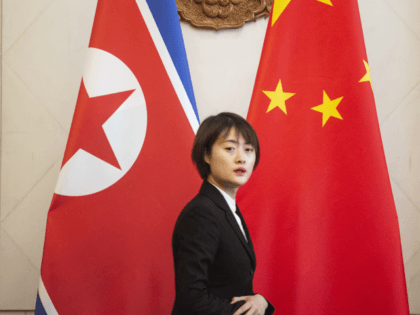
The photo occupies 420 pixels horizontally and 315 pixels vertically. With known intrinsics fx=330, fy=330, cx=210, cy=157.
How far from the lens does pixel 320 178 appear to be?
0.96 metres

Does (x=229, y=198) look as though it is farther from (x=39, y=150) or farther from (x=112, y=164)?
(x=39, y=150)

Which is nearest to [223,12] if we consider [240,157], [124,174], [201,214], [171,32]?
[171,32]

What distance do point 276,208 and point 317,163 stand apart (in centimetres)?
18

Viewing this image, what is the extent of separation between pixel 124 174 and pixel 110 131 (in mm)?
132

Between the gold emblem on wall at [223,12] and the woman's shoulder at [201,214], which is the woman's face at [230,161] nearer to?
the woman's shoulder at [201,214]

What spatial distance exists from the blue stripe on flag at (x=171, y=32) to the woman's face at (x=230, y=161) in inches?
17.6

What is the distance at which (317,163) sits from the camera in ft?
3.18

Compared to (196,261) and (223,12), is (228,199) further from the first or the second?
(223,12)

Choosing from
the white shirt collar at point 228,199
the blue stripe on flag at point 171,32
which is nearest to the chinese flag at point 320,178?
the blue stripe on flag at point 171,32

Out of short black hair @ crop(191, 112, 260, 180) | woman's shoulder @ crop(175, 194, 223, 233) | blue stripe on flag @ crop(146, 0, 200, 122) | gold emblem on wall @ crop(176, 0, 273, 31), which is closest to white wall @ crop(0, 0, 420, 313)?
gold emblem on wall @ crop(176, 0, 273, 31)

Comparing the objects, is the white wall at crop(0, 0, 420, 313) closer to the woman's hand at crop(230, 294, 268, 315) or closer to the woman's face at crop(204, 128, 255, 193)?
the woman's face at crop(204, 128, 255, 193)

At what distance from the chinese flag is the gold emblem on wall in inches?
11.7

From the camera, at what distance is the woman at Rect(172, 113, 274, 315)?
0.51m

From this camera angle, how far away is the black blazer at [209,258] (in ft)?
1.65
